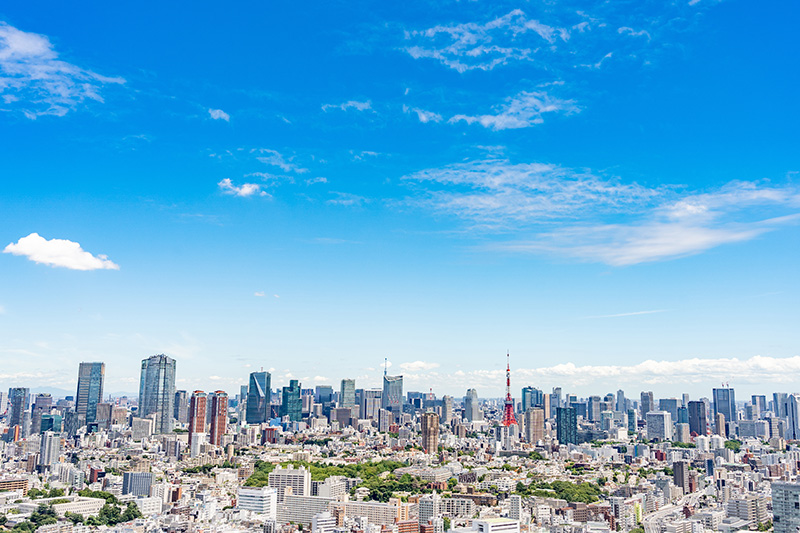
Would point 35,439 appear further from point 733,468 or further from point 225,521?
point 733,468

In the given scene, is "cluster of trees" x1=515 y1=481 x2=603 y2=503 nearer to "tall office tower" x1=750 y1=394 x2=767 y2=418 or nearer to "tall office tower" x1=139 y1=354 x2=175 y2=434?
"tall office tower" x1=139 y1=354 x2=175 y2=434

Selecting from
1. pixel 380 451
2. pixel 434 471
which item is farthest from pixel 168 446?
pixel 434 471

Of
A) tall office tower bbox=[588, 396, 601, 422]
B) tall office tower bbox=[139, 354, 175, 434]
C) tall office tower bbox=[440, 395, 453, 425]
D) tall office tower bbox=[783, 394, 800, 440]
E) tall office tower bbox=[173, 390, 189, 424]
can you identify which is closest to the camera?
tall office tower bbox=[783, 394, 800, 440]

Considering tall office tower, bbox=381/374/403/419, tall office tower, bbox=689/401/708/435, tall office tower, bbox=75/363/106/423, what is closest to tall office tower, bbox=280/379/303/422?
tall office tower, bbox=381/374/403/419

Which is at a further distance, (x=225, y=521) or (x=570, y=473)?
(x=570, y=473)

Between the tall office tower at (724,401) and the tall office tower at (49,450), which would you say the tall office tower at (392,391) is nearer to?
the tall office tower at (724,401)
